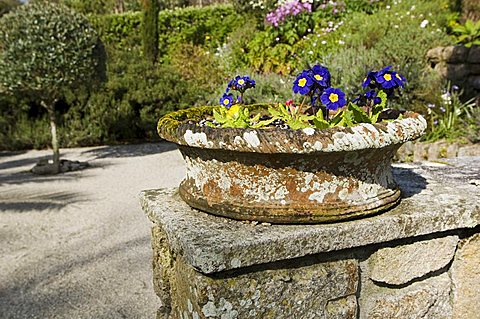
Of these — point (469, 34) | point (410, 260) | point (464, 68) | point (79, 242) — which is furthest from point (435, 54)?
point (410, 260)

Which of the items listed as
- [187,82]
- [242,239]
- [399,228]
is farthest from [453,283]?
[187,82]

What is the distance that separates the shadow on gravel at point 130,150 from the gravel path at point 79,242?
719 millimetres

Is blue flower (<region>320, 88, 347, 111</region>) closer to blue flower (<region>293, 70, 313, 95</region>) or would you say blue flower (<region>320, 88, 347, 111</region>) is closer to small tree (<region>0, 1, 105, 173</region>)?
blue flower (<region>293, 70, 313, 95</region>)

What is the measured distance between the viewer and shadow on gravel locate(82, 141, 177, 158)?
23.5 feet

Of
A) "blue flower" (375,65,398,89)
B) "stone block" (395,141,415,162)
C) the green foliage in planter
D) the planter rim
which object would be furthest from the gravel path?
the green foliage in planter

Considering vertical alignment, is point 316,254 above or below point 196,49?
below

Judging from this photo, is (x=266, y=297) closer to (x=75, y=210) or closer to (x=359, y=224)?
(x=359, y=224)

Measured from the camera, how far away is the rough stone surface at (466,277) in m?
1.44

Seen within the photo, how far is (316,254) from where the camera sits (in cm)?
123

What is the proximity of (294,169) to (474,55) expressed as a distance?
5.48m

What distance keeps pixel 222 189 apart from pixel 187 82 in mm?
7420

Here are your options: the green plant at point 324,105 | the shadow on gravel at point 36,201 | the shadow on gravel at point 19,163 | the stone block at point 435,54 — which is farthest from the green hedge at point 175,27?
the green plant at point 324,105

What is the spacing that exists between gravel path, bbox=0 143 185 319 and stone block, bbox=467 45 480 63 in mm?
3823

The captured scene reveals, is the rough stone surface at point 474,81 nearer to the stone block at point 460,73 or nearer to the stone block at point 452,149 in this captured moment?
the stone block at point 460,73
